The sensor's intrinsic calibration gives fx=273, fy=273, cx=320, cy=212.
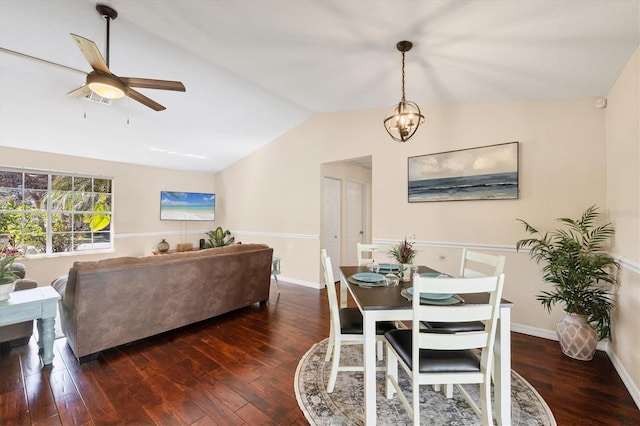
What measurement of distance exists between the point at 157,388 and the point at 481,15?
357 cm

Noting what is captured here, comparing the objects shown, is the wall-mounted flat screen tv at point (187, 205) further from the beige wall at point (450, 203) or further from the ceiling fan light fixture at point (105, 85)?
the ceiling fan light fixture at point (105, 85)

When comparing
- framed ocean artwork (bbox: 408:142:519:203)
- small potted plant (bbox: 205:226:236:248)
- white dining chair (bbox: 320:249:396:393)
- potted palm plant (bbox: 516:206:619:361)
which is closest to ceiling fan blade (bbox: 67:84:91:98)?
white dining chair (bbox: 320:249:396:393)

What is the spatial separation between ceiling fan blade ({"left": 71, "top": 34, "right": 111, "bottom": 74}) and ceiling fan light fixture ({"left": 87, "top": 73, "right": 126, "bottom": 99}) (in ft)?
0.20

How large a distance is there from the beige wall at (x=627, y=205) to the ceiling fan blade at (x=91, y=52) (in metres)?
3.83

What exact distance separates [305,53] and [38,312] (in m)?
3.31

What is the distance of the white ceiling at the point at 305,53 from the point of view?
1.94 meters

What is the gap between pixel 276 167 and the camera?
5555mm

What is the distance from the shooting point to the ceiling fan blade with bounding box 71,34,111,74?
5.97ft

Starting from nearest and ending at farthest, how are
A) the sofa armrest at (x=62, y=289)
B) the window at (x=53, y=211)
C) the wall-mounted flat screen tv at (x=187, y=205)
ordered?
the sofa armrest at (x=62, y=289) → the window at (x=53, y=211) → the wall-mounted flat screen tv at (x=187, y=205)

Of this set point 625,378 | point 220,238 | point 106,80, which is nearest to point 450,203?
point 625,378

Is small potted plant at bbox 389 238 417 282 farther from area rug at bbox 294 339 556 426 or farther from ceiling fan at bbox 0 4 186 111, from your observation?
ceiling fan at bbox 0 4 186 111

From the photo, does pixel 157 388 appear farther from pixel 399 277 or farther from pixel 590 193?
pixel 590 193

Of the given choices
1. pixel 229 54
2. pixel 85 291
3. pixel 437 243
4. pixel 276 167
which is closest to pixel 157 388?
pixel 85 291

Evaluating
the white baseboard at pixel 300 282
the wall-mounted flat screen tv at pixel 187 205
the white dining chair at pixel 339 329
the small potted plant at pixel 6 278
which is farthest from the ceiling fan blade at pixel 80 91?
the wall-mounted flat screen tv at pixel 187 205
